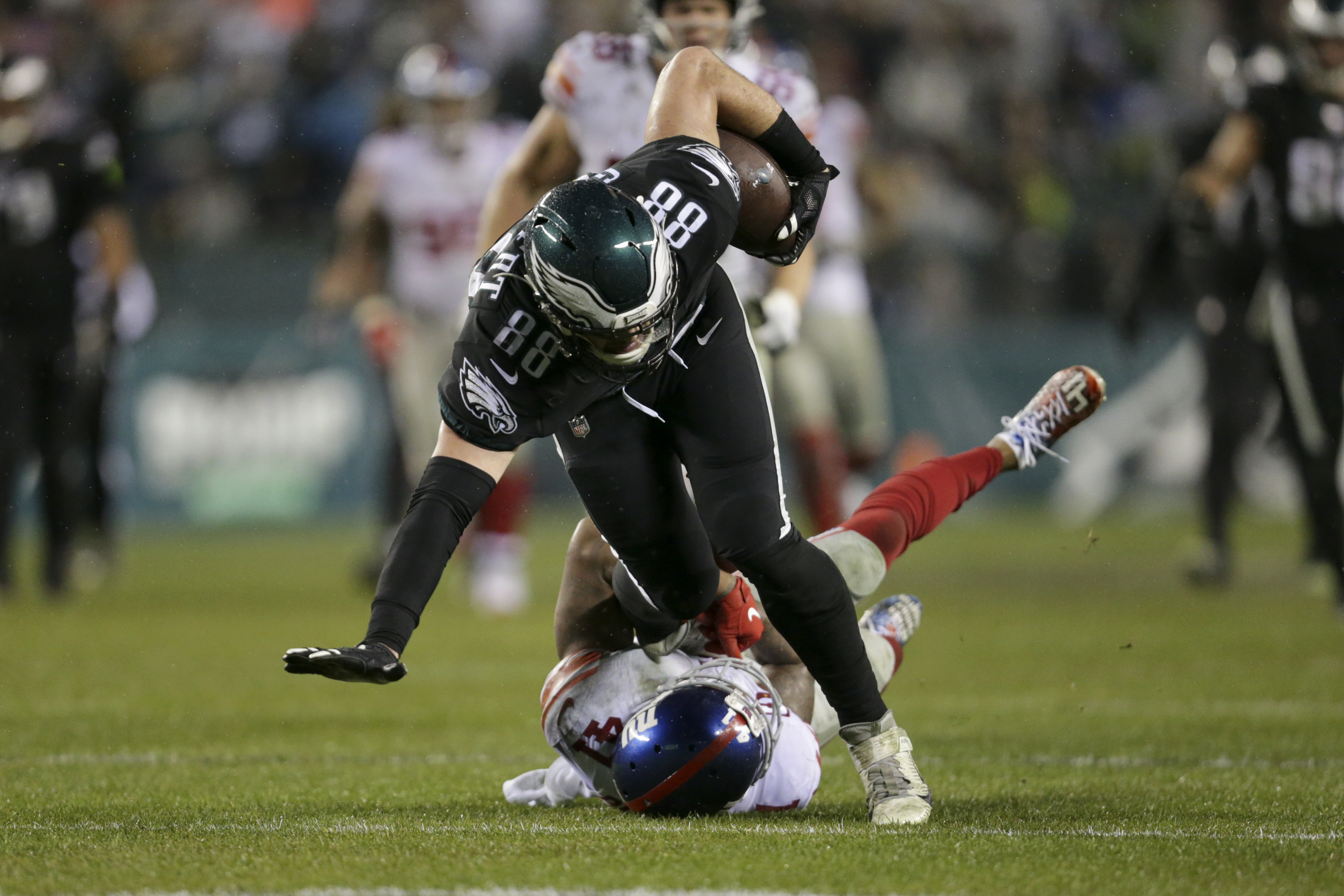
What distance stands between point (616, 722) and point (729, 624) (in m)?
0.44

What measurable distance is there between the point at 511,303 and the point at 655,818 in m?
1.11

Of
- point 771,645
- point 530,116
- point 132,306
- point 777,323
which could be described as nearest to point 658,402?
point 771,645

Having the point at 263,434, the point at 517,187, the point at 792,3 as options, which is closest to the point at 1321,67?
the point at 517,187

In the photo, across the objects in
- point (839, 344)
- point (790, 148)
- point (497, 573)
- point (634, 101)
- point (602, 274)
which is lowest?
point (497, 573)

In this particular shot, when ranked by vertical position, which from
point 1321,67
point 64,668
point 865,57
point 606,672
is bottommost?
point 64,668

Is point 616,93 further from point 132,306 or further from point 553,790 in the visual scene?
point 132,306

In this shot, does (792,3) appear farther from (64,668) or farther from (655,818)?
(655,818)

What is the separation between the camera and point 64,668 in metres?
6.44

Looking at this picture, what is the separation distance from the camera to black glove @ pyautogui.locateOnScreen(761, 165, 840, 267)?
376 centimetres

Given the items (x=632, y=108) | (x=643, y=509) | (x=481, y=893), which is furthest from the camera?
(x=632, y=108)

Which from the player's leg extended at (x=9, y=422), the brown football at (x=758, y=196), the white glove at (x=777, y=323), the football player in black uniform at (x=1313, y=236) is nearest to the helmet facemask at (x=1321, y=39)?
the football player in black uniform at (x=1313, y=236)

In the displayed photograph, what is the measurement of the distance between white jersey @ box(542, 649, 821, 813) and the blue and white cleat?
0.54 meters

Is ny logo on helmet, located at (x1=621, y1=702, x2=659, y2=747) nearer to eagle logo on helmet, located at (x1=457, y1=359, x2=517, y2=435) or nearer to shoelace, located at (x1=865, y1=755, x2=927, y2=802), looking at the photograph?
shoelace, located at (x1=865, y1=755, x2=927, y2=802)

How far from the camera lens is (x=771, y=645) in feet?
13.7
